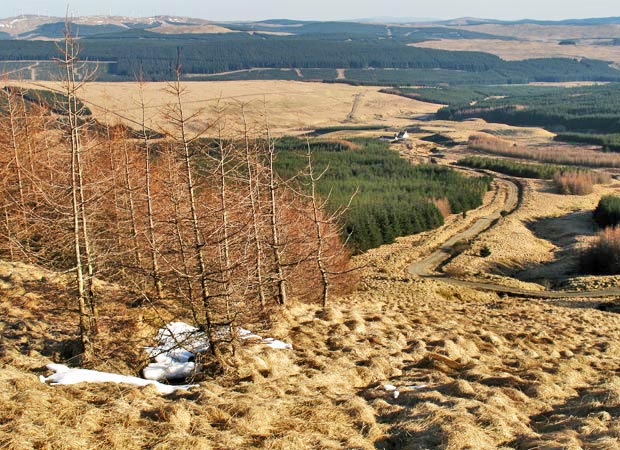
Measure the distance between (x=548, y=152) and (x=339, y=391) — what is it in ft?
340

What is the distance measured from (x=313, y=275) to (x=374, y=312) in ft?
12.7

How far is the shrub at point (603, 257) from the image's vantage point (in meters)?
44.8

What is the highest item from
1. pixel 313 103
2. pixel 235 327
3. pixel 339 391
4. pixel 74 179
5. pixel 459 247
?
pixel 74 179

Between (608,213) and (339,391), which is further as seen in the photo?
(608,213)

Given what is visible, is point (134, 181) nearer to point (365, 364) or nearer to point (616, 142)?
point (365, 364)

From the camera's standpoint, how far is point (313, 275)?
86.6 ft

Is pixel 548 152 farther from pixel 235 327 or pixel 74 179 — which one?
pixel 74 179

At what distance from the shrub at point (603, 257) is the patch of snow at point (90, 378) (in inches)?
1557

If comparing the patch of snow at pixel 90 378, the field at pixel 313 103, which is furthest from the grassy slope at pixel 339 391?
the field at pixel 313 103

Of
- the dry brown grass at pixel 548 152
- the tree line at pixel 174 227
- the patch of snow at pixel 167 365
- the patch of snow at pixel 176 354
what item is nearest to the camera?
the patch of snow at pixel 167 365

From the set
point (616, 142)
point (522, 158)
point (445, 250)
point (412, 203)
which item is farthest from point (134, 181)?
point (616, 142)

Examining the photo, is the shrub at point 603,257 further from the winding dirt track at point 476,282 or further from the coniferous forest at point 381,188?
the coniferous forest at point 381,188

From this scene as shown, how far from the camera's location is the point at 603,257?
45156mm

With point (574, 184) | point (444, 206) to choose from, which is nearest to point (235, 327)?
point (444, 206)
